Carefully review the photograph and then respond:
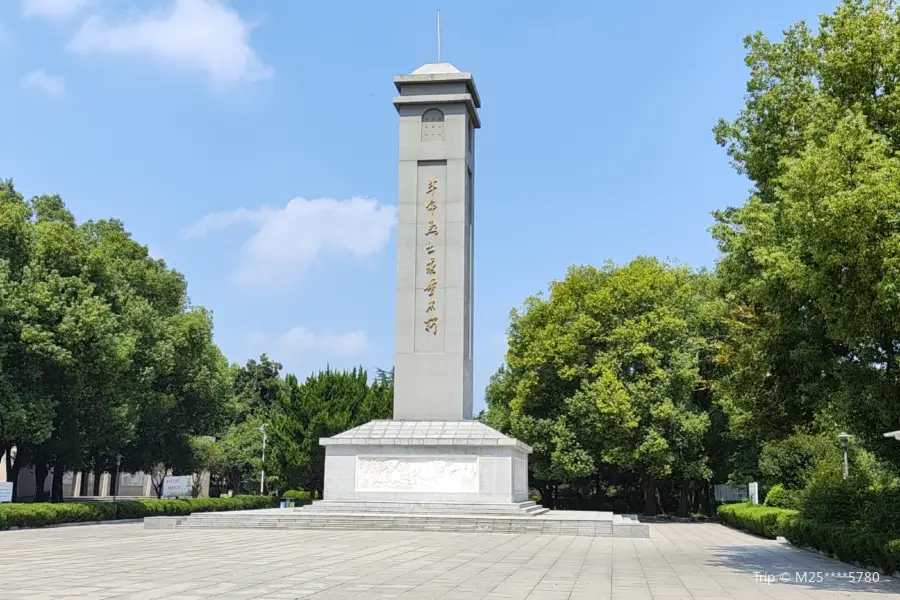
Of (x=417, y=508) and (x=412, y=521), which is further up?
(x=417, y=508)

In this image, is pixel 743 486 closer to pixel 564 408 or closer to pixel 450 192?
pixel 564 408

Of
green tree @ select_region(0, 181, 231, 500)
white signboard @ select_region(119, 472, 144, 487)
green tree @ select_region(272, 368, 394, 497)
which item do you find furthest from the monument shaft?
white signboard @ select_region(119, 472, 144, 487)

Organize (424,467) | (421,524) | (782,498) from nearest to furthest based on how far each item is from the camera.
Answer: (421,524)
(424,467)
(782,498)

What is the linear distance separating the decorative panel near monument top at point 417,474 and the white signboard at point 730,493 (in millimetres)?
16952

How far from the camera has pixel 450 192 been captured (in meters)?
25.1

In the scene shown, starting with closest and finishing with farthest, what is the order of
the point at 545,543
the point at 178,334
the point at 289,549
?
1. the point at 289,549
2. the point at 545,543
3. the point at 178,334

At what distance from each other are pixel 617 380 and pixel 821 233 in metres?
23.1

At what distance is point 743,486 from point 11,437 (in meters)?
26.8

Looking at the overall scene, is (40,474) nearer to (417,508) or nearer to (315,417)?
(315,417)

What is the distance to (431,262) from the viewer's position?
2466cm

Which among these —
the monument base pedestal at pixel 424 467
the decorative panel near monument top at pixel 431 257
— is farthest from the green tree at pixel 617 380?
the monument base pedestal at pixel 424 467

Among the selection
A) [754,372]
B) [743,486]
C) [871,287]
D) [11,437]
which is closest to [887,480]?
[754,372]

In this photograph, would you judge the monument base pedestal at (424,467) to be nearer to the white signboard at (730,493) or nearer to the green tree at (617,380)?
the green tree at (617,380)

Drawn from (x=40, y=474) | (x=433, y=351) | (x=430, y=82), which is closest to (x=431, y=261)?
(x=433, y=351)
